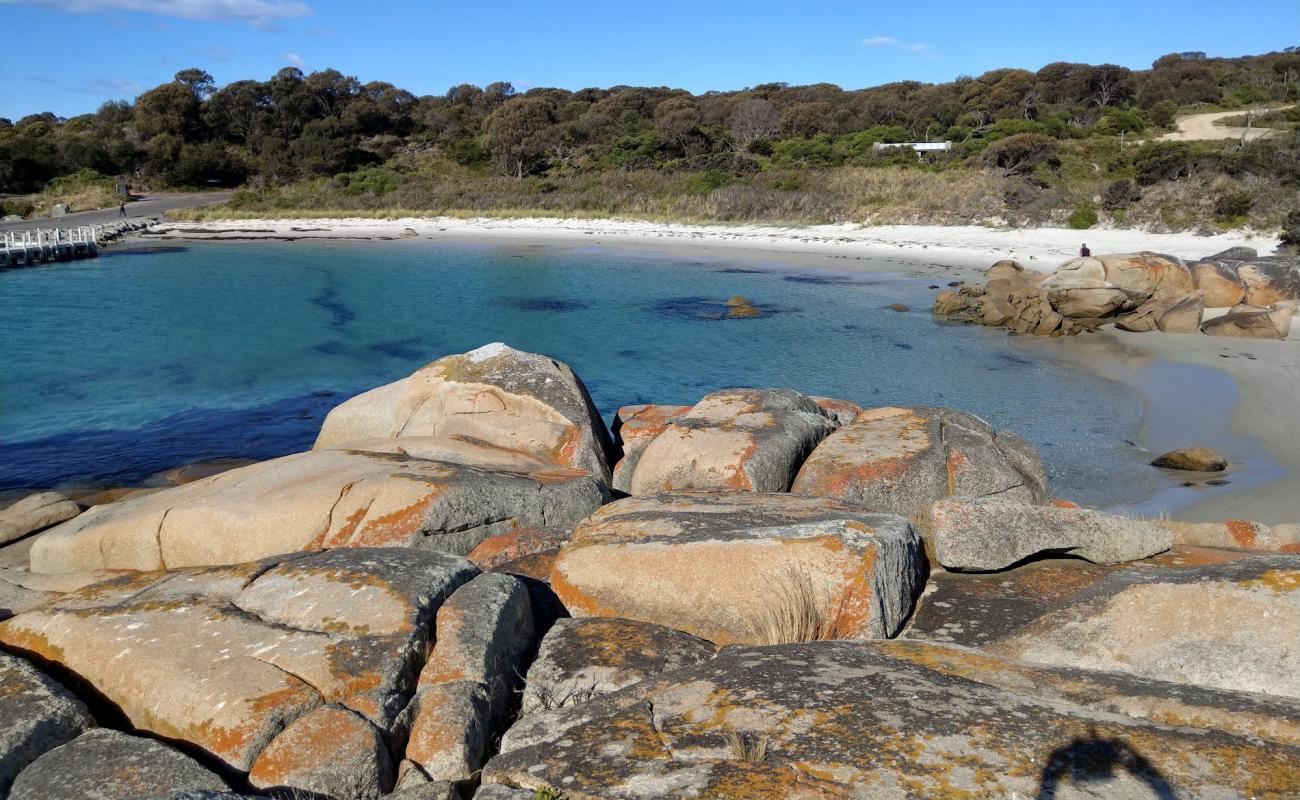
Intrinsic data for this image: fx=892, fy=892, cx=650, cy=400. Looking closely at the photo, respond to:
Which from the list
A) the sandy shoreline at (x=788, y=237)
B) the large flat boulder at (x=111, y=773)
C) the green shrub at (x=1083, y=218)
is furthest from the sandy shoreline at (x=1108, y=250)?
the large flat boulder at (x=111, y=773)

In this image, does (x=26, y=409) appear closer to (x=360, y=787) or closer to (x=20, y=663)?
(x=20, y=663)

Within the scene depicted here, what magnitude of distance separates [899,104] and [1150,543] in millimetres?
77336

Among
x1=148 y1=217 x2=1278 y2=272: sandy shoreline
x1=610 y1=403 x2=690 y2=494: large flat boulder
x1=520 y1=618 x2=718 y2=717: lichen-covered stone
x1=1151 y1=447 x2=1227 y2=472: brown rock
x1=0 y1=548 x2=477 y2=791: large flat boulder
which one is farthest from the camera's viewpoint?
x1=148 y1=217 x2=1278 y2=272: sandy shoreline

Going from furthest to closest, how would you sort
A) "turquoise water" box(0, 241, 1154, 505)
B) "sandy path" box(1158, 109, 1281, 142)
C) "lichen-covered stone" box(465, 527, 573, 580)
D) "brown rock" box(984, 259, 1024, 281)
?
"sandy path" box(1158, 109, 1281, 142) → "brown rock" box(984, 259, 1024, 281) → "turquoise water" box(0, 241, 1154, 505) → "lichen-covered stone" box(465, 527, 573, 580)

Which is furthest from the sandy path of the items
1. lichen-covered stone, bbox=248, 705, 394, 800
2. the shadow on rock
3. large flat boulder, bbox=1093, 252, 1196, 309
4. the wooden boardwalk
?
the wooden boardwalk

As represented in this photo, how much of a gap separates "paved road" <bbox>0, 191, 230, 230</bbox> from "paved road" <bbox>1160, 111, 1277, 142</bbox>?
215 feet

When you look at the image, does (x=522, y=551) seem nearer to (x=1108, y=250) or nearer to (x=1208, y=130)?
(x=1108, y=250)

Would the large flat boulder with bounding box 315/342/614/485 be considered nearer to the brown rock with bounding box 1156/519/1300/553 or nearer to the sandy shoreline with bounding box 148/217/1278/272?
the brown rock with bounding box 1156/519/1300/553

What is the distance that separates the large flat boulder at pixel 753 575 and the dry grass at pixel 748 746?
68.8 inches

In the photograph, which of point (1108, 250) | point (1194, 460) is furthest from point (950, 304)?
point (1194, 460)

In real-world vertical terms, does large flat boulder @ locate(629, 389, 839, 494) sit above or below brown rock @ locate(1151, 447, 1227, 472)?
above

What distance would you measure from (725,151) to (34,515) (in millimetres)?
61291

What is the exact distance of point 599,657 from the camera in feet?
16.7

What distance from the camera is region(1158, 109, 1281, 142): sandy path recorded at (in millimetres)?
52844
